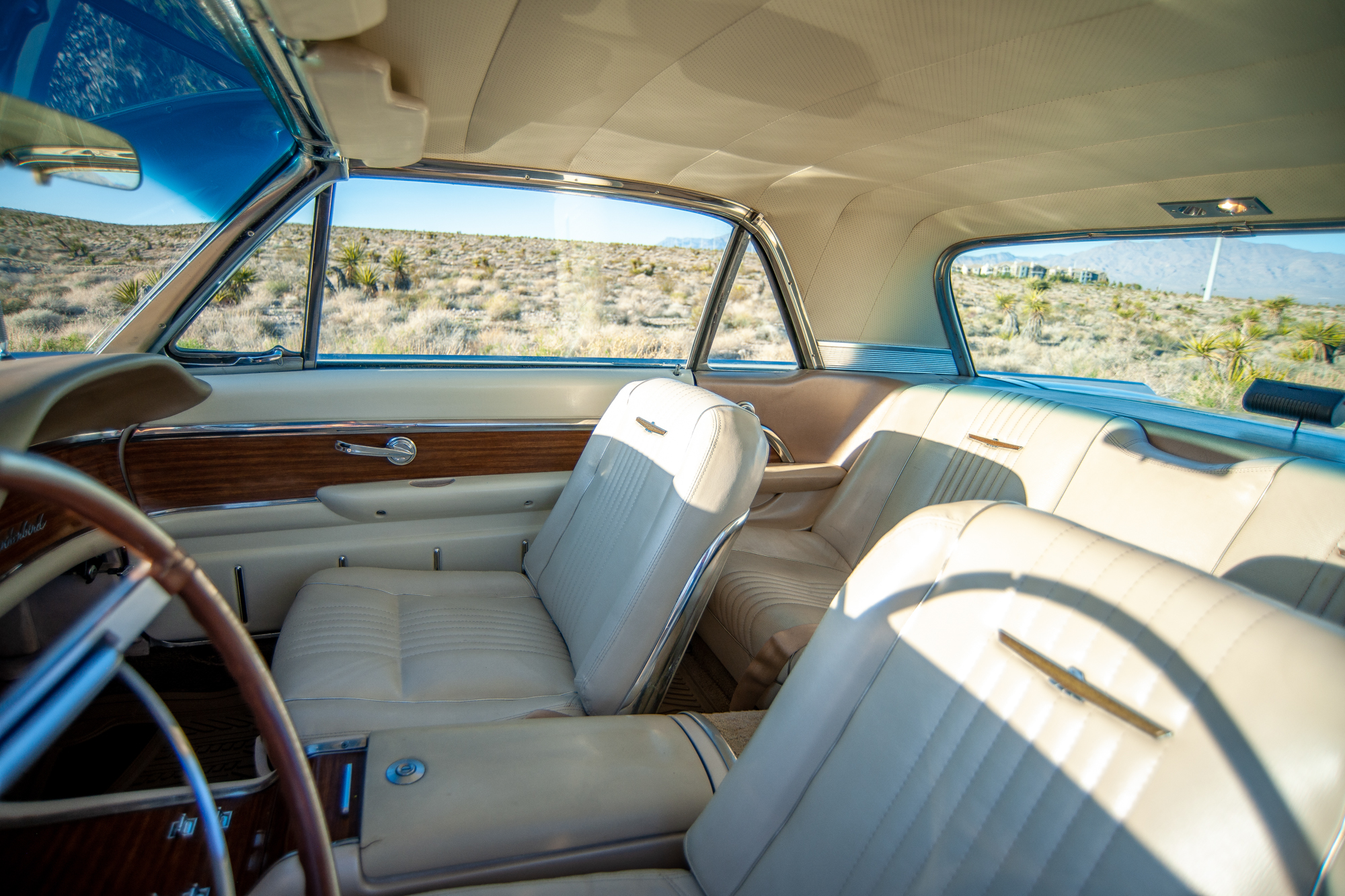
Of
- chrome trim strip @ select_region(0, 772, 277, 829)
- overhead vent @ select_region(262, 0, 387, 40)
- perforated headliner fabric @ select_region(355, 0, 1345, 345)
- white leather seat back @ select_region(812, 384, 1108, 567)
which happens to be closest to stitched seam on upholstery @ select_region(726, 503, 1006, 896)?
chrome trim strip @ select_region(0, 772, 277, 829)

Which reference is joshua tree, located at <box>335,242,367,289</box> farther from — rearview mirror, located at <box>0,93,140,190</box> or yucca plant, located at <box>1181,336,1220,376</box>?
yucca plant, located at <box>1181,336,1220,376</box>

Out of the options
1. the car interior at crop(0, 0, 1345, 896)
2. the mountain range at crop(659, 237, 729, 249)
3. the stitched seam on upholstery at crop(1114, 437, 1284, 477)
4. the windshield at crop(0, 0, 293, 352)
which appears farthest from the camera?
the mountain range at crop(659, 237, 729, 249)

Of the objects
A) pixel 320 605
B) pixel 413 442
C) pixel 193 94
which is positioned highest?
pixel 193 94

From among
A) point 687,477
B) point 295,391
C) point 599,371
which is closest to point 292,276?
point 295,391

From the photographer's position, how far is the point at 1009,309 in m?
2.91

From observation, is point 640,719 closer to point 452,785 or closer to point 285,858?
point 452,785

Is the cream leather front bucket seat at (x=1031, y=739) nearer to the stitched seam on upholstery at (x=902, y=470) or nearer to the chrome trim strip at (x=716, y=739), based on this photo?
the chrome trim strip at (x=716, y=739)

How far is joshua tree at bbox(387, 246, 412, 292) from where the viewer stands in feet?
7.48

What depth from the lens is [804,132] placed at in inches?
76.4

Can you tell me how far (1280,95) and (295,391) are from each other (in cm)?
252

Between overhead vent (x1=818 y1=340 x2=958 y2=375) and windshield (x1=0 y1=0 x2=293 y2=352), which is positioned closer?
windshield (x1=0 y1=0 x2=293 y2=352)

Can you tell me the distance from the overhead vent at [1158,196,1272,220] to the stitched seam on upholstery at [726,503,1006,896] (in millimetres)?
1944

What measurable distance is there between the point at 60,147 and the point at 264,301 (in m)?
0.84

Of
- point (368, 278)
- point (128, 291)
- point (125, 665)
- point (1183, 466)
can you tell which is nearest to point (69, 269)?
point (128, 291)
